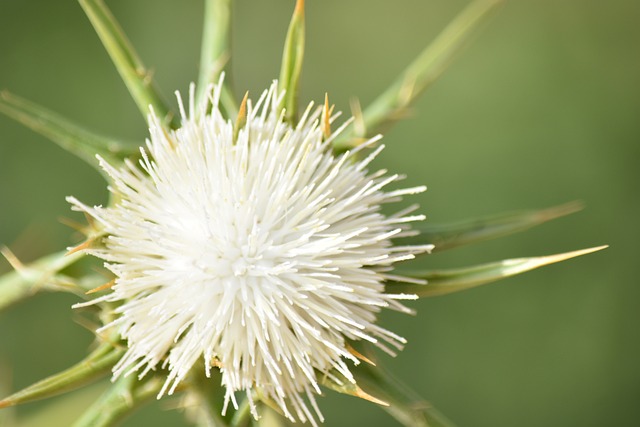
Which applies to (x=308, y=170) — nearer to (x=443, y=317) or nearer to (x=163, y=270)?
(x=163, y=270)

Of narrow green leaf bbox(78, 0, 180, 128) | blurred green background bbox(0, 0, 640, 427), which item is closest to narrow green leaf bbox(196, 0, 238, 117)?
narrow green leaf bbox(78, 0, 180, 128)

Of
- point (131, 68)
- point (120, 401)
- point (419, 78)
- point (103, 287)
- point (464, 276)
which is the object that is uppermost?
point (419, 78)

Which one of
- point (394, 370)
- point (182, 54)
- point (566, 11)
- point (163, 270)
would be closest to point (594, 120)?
point (566, 11)

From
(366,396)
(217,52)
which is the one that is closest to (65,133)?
(217,52)

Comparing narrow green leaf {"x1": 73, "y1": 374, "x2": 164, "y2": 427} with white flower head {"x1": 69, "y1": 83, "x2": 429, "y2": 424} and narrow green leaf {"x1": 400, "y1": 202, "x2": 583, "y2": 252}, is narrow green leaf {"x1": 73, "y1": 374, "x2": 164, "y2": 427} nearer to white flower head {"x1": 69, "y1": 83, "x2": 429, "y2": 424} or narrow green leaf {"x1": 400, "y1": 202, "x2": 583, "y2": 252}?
white flower head {"x1": 69, "y1": 83, "x2": 429, "y2": 424}

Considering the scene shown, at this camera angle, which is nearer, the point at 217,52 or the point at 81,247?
the point at 81,247

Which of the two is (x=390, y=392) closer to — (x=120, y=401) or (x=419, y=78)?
(x=120, y=401)

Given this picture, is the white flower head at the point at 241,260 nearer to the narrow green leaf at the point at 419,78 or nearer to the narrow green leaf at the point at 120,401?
the narrow green leaf at the point at 120,401
